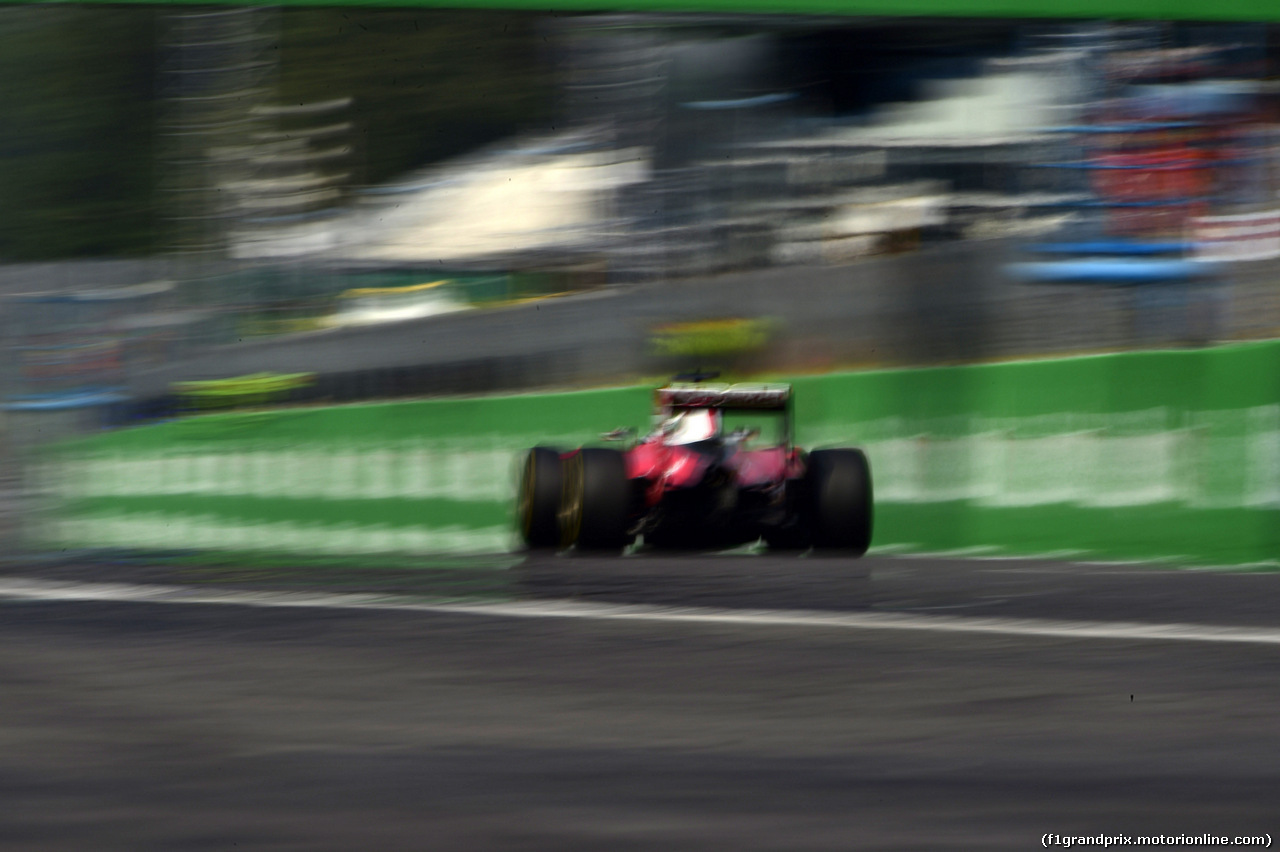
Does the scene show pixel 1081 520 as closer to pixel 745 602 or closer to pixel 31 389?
pixel 745 602

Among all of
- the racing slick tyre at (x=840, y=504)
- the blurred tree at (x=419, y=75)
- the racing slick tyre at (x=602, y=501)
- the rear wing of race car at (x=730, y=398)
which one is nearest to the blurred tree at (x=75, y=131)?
the blurred tree at (x=419, y=75)

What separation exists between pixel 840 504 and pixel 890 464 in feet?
3.02

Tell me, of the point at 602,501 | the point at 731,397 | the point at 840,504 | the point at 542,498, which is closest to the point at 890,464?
the point at 840,504

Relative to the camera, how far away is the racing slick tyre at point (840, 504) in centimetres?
749

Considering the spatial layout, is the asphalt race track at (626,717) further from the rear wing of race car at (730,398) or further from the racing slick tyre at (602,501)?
the rear wing of race car at (730,398)

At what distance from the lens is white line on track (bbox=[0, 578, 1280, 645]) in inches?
183

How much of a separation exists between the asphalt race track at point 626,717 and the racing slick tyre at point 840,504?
1841mm

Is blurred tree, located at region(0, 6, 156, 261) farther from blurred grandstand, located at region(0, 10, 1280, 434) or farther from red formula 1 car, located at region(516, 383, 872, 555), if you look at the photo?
red formula 1 car, located at region(516, 383, 872, 555)

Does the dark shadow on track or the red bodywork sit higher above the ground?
the red bodywork

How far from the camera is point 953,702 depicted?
3.61 m

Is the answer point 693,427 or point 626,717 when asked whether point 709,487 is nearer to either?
point 693,427

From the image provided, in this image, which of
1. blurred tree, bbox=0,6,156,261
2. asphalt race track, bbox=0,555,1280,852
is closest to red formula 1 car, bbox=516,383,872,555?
asphalt race track, bbox=0,555,1280,852

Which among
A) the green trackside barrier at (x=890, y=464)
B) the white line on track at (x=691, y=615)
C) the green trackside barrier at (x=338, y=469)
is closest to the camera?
the white line on track at (x=691, y=615)

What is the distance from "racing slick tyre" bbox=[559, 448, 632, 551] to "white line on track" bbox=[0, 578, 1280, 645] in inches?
81.3
